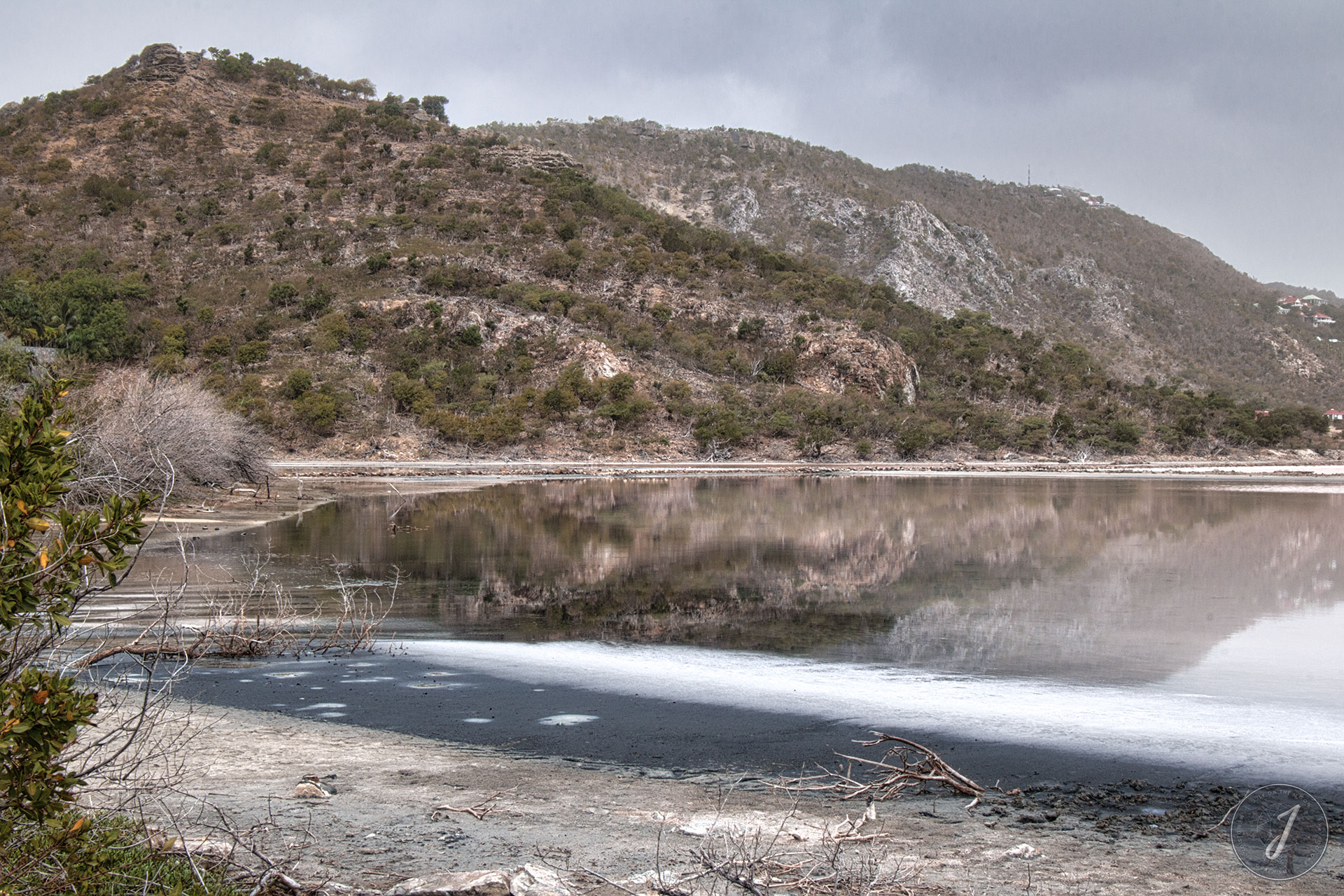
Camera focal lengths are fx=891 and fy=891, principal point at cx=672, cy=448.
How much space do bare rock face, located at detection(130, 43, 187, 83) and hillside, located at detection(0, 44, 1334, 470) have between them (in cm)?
28

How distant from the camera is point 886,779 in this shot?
600 cm

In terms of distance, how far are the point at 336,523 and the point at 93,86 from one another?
310ft

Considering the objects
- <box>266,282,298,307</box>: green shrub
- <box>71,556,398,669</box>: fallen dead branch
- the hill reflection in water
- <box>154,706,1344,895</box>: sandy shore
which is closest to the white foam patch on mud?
Answer: the hill reflection in water

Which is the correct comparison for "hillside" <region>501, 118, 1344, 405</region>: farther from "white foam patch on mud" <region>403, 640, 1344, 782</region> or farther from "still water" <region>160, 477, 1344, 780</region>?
"white foam patch on mud" <region>403, 640, 1344, 782</region>

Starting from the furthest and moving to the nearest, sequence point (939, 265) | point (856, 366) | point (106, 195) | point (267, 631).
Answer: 1. point (939, 265)
2. point (106, 195)
3. point (856, 366)
4. point (267, 631)

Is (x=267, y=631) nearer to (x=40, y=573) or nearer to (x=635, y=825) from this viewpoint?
(x=635, y=825)

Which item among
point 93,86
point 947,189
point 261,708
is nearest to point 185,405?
point 261,708

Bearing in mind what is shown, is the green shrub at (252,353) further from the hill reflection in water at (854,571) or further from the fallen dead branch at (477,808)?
the fallen dead branch at (477,808)

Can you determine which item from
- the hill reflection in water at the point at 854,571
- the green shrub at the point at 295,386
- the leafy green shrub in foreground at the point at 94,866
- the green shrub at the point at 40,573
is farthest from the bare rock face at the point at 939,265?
the green shrub at the point at 40,573

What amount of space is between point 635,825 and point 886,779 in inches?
72.1

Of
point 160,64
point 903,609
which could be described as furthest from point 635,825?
point 160,64

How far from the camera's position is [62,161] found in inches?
2997

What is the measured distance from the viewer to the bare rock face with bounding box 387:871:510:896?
4.04m

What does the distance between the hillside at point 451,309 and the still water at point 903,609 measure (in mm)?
29726
